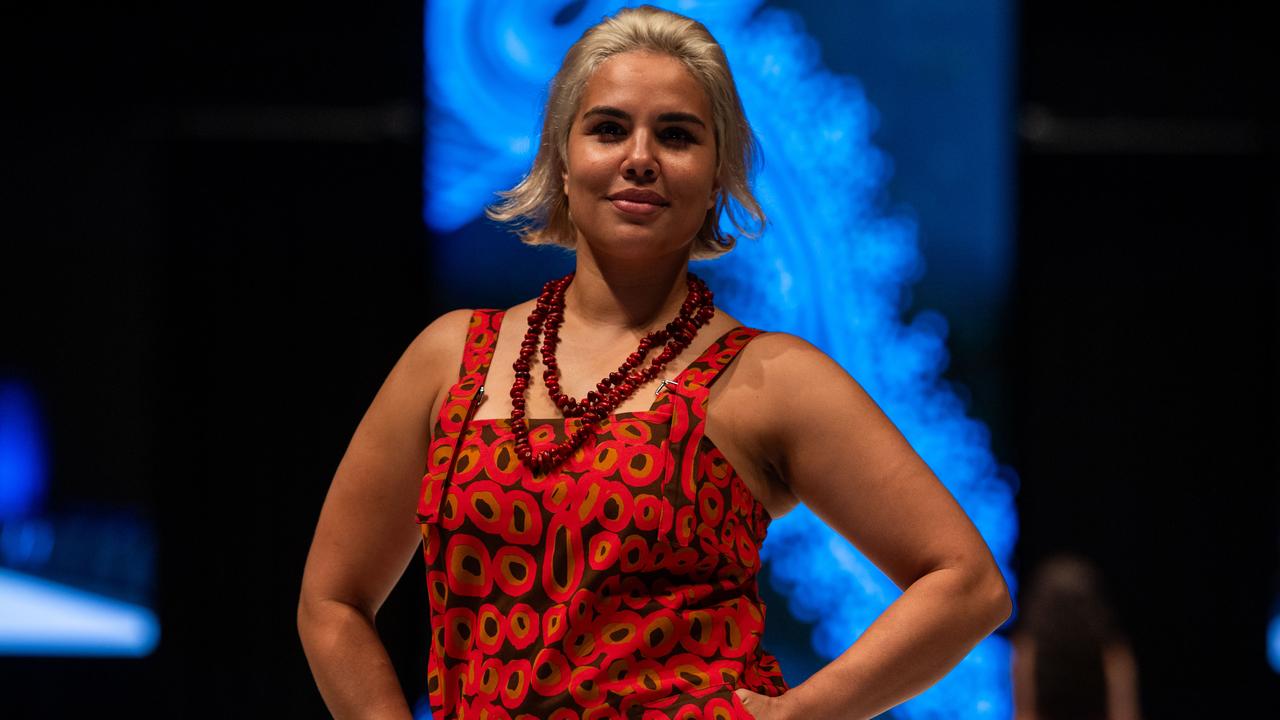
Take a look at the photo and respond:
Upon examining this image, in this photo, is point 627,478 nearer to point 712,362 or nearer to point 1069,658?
point 712,362

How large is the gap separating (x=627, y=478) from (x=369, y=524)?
34 cm

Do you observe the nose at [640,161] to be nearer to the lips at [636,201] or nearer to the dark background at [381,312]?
the lips at [636,201]

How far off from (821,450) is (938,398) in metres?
1.46

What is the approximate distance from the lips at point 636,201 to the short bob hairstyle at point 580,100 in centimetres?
11

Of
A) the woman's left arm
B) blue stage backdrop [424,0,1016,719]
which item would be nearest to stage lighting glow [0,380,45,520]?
blue stage backdrop [424,0,1016,719]

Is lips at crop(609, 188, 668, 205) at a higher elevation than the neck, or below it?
higher

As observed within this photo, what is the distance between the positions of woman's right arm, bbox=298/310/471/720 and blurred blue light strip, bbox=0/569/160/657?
5.59 ft

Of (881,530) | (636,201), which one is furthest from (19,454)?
(881,530)

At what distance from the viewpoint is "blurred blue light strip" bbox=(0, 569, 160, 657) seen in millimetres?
3074

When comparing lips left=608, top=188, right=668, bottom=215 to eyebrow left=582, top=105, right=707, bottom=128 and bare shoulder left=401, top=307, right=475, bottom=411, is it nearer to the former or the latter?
eyebrow left=582, top=105, right=707, bottom=128

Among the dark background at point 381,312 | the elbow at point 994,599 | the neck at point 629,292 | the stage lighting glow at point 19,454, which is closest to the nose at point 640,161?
the neck at point 629,292

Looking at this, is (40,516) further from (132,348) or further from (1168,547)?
(1168,547)

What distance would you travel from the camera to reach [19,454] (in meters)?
3.17

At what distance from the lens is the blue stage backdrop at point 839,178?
283 cm
